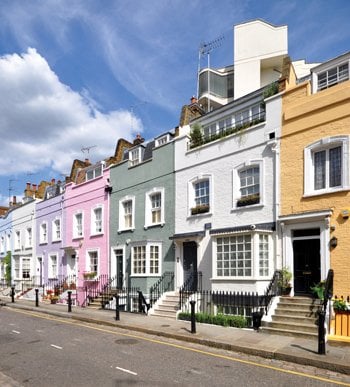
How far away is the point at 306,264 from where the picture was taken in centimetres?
1370

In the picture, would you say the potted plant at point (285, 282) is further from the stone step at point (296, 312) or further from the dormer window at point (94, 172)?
the dormer window at point (94, 172)

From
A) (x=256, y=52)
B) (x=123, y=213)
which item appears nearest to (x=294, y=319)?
(x=123, y=213)

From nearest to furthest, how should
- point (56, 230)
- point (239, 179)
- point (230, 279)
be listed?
1. point (230, 279)
2. point (239, 179)
3. point (56, 230)

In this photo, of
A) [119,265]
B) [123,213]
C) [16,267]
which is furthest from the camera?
[16,267]

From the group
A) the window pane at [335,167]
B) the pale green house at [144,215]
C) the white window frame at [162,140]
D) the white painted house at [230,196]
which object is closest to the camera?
the window pane at [335,167]

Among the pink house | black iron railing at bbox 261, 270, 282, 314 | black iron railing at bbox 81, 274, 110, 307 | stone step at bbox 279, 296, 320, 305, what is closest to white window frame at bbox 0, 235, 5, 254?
the pink house

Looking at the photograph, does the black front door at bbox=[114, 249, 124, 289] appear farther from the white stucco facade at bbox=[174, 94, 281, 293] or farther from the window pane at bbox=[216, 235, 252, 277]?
the window pane at bbox=[216, 235, 252, 277]

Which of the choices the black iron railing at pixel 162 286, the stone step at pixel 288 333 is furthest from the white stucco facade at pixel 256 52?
the stone step at pixel 288 333

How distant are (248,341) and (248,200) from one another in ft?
19.7

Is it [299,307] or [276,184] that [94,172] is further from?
[299,307]

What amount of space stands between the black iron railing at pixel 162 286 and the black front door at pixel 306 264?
21.6 feet

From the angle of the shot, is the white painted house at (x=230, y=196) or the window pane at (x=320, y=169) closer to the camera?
the window pane at (x=320, y=169)

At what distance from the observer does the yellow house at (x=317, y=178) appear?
497 inches

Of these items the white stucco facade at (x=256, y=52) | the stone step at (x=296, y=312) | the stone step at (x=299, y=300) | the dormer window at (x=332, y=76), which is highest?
the white stucco facade at (x=256, y=52)
